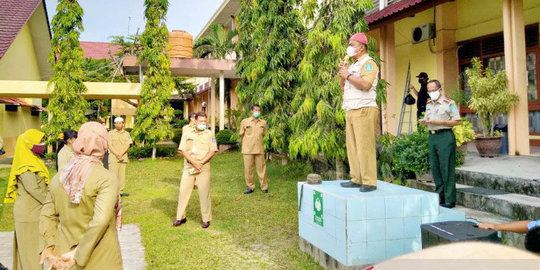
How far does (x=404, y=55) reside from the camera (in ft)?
39.5

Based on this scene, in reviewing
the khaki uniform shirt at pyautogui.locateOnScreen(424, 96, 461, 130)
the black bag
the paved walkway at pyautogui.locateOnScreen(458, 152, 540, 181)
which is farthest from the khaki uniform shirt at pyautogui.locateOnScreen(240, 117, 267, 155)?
the khaki uniform shirt at pyautogui.locateOnScreen(424, 96, 461, 130)

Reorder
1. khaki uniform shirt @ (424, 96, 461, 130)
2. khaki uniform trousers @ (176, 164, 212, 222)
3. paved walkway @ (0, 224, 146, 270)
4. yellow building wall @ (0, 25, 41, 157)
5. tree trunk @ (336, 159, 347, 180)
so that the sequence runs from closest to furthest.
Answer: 1. paved walkway @ (0, 224, 146, 270)
2. khaki uniform shirt @ (424, 96, 461, 130)
3. khaki uniform trousers @ (176, 164, 212, 222)
4. tree trunk @ (336, 159, 347, 180)
5. yellow building wall @ (0, 25, 41, 157)

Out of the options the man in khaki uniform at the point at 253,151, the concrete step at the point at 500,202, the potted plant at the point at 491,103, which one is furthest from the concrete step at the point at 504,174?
the man in khaki uniform at the point at 253,151

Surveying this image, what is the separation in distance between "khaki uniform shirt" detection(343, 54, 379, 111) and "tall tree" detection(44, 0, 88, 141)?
13.8 meters

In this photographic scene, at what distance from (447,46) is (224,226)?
774 cm

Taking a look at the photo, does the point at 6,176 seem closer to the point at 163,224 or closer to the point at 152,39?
the point at 152,39

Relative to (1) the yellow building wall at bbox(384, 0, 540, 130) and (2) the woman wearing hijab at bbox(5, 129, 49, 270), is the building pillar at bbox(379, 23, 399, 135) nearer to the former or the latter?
(1) the yellow building wall at bbox(384, 0, 540, 130)

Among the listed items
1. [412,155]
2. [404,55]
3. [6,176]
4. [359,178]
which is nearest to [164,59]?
[6,176]

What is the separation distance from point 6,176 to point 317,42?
11.2 m

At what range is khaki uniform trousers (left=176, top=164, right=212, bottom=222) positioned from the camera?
20.4ft

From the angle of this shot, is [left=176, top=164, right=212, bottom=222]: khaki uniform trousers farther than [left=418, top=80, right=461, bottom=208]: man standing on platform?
Yes

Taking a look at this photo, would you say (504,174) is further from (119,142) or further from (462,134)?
(119,142)

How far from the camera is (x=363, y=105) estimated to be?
→ 13.7 ft

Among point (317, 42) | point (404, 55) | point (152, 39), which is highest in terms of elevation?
point (152, 39)
